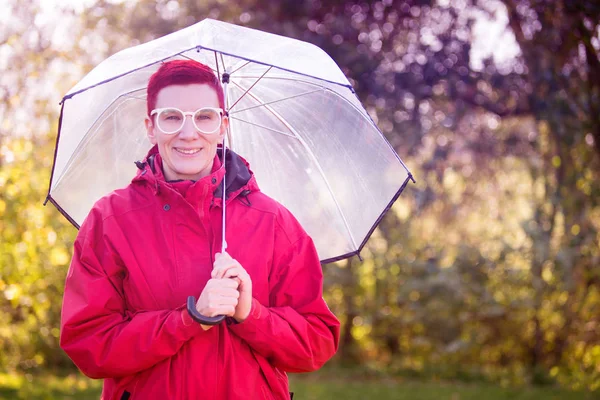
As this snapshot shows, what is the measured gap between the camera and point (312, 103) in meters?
2.69

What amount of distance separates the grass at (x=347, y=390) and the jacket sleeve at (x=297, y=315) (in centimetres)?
482

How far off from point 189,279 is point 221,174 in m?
0.35

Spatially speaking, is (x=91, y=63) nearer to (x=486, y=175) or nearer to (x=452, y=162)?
(x=452, y=162)

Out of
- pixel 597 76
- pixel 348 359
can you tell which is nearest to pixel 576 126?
pixel 597 76

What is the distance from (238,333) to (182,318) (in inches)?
7.9

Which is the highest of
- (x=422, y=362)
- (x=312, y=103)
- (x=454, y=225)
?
(x=312, y=103)

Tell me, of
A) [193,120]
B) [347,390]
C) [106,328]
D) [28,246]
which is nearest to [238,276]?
[106,328]

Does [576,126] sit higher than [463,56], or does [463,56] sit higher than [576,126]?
[463,56]

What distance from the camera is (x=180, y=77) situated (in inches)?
87.3

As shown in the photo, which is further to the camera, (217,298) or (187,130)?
(187,130)

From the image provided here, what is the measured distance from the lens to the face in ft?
7.20

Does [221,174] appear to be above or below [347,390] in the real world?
above

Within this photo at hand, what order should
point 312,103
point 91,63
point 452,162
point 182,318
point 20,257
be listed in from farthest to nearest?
point 452,162 → point 91,63 → point 20,257 → point 312,103 → point 182,318

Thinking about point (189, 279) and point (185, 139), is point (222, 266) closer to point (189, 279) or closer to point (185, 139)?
point (189, 279)
